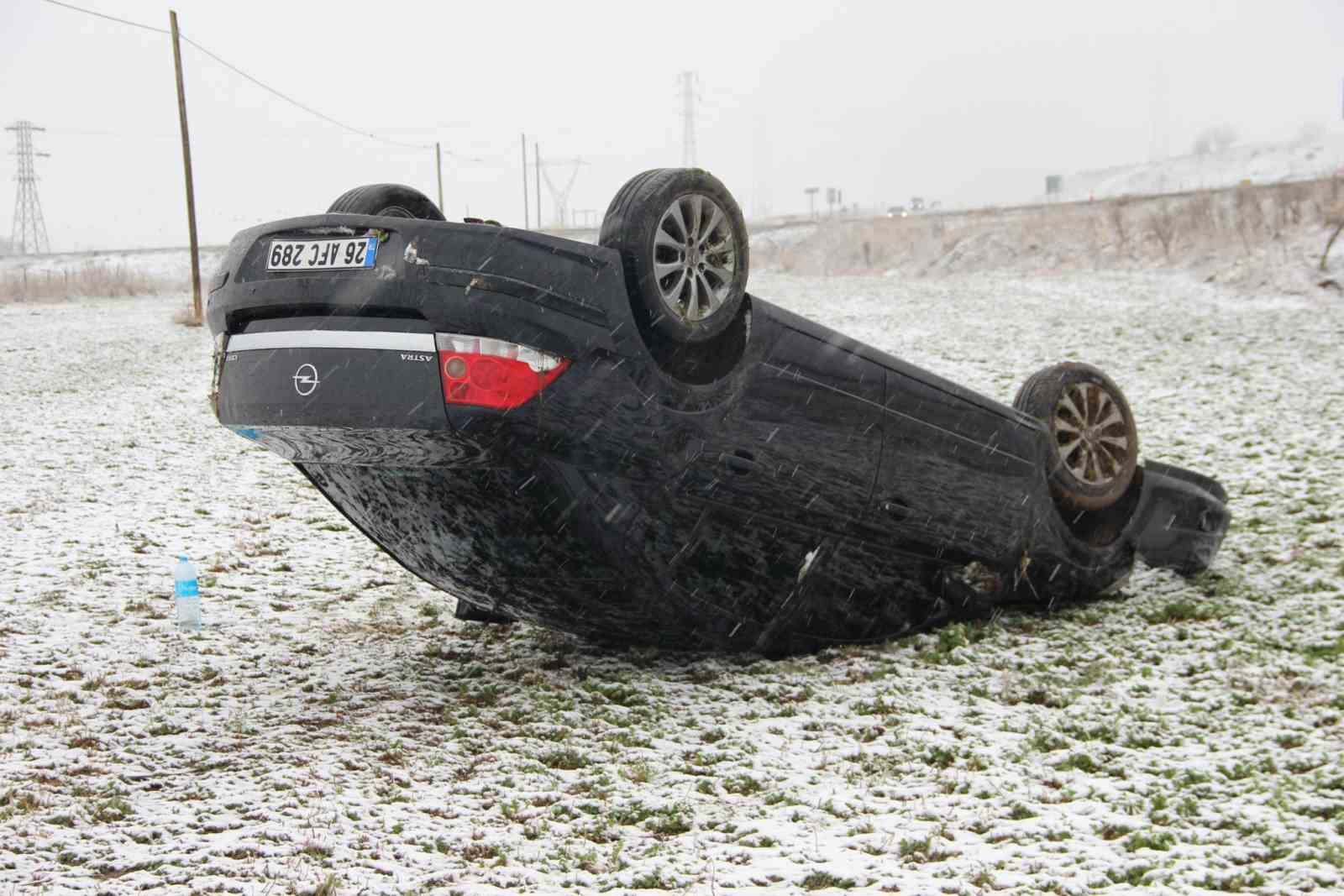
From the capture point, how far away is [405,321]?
12.9 feet

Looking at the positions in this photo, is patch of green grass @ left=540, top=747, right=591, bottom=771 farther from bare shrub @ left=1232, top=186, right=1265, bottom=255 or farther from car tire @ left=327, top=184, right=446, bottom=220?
bare shrub @ left=1232, top=186, right=1265, bottom=255

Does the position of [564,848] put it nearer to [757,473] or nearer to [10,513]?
[757,473]

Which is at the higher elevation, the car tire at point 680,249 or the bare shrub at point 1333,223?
the bare shrub at point 1333,223

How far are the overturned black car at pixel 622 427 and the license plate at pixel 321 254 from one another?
0.01m

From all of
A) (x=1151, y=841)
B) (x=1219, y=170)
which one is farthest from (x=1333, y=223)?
(x=1219, y=170)

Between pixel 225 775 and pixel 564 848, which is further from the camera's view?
pixel 225 775

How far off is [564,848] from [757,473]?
69.3 inches

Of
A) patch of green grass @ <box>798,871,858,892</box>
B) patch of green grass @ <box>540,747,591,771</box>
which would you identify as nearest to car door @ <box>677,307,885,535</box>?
patch of green grass @ <box>540,747,591,771</box>

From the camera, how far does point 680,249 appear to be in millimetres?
4398

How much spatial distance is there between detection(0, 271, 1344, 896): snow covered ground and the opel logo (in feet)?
4.46

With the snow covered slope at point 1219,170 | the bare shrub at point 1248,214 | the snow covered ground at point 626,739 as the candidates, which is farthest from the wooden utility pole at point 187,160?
the snow covered slope at point 1219,170

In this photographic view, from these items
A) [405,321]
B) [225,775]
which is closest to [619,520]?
[405,321]

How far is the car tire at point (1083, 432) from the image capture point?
5.97m

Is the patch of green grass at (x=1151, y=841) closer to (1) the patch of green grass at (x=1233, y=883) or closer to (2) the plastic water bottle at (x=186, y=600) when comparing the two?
(1) the patch of green grass at (x=1233, y=883)
